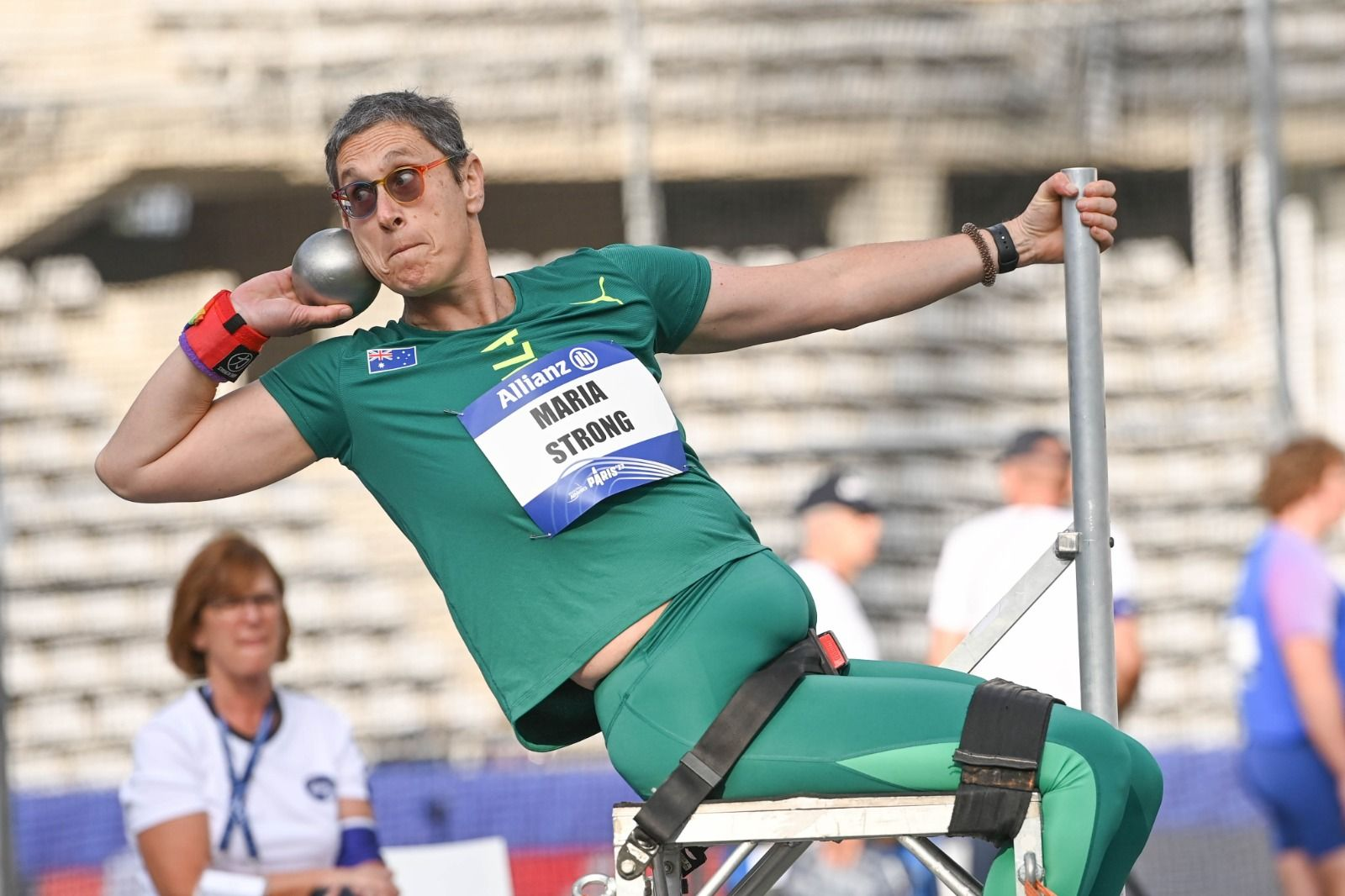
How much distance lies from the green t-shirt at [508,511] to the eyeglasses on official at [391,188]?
186 mm

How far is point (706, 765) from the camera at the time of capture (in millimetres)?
2482

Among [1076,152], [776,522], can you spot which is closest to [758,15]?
[1076,152]

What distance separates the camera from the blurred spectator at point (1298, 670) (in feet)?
19.6

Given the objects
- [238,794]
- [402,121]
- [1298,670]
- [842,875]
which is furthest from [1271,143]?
[402,121]

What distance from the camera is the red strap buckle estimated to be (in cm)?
270

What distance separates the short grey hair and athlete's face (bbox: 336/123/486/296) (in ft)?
0.04

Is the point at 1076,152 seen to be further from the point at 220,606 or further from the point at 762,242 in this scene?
the point at 220,606

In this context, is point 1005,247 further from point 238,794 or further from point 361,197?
point 238,794

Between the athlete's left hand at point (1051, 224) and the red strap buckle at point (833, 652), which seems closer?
the red strap buckle at point (833, 652)

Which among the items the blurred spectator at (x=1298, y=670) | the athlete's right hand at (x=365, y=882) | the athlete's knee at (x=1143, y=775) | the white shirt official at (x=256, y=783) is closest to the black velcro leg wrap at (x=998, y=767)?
the athlete's knee at (x=1143, y=775)

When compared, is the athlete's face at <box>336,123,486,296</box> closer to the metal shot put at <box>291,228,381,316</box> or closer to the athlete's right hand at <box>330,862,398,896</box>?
the metal shot put at <box>291,228,381,316</box>

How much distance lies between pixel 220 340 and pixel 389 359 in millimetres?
259

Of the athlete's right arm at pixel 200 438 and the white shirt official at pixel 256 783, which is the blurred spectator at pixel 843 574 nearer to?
the white shirt official at pixel 256 783

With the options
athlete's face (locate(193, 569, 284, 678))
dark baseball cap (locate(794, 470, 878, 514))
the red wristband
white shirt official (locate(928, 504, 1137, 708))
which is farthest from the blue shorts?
the red wristband
